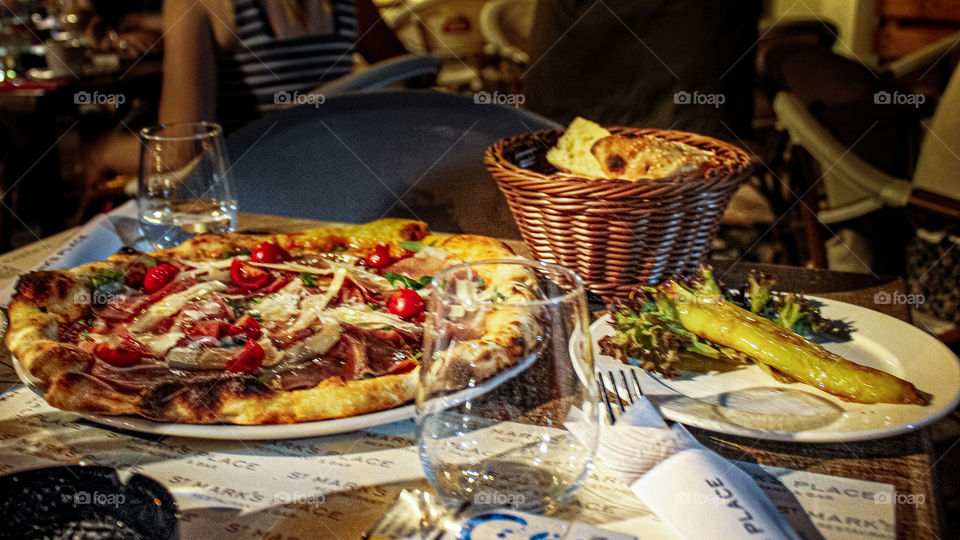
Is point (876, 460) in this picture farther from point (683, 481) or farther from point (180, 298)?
point (180, 298)

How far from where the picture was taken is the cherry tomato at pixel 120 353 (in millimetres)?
1141

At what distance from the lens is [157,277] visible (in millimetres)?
1420

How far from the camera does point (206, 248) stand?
159cm

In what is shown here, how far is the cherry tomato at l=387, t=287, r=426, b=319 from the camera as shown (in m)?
1.31

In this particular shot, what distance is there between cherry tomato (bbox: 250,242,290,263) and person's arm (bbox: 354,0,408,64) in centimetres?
243

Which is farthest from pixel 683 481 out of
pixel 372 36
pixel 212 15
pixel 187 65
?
pixel 372 36

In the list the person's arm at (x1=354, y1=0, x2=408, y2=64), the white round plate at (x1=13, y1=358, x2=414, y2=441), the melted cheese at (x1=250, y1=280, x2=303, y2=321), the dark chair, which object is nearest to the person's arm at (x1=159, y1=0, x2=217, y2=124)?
the dark chair

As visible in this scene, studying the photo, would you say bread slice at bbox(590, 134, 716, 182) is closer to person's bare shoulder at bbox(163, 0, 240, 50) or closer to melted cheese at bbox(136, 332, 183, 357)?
melted cheese at bbox(136, 332, 183, 357)

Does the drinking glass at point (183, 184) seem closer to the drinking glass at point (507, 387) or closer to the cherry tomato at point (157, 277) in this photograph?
the cherry tomato at point (157, 277)

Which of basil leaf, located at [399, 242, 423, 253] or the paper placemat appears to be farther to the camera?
basil leaf, located at [399, 242, 423, 253]

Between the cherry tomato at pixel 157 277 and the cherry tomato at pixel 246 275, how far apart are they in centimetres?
11

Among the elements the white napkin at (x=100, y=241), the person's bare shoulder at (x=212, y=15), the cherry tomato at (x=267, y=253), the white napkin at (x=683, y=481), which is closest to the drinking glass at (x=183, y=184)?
the white napkin at (x=100, y=241)

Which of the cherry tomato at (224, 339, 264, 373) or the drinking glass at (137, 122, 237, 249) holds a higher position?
the drinking glass at (137, 122, 237, 249)

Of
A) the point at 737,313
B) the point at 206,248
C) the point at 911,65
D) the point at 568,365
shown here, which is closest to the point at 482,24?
the point at 911,65
